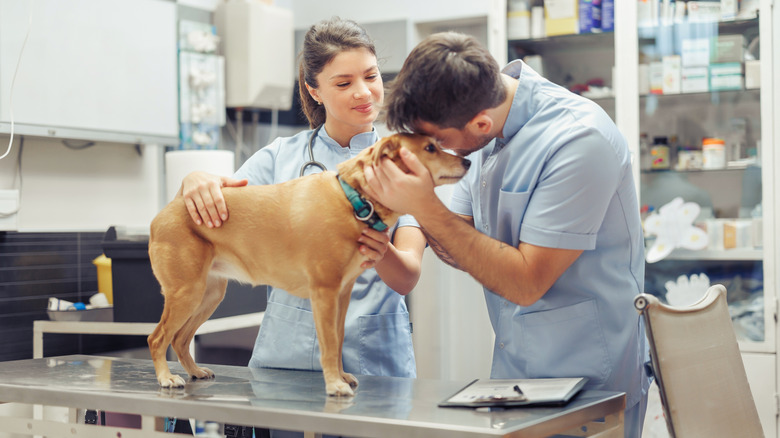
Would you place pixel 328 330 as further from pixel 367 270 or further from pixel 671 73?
pixel 671 73

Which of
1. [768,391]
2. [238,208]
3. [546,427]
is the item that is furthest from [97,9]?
[768,391]

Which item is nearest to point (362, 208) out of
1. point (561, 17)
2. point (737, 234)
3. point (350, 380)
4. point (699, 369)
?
point (350, 380)

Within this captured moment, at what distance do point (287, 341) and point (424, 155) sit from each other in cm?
60

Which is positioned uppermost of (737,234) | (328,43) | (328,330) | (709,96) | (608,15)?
(608,15)

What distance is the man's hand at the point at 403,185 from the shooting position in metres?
1.32

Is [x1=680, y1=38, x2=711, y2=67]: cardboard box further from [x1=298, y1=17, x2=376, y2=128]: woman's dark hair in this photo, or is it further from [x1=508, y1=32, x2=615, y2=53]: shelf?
[x1=298, y1=17, x2=376, y2=128]: woman's dark hair

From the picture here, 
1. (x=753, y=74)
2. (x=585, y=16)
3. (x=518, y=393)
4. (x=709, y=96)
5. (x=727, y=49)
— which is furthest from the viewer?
(x=585, y=16)

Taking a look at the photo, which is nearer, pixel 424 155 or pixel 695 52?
pixel 424 155

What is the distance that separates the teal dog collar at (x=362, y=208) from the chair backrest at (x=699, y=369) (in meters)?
0.48

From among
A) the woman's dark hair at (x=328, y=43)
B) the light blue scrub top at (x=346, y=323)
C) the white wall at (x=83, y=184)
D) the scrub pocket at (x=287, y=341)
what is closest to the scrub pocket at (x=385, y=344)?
the light blue scrub top at (x=346, y=323)

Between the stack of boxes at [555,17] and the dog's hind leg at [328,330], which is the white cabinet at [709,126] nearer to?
the stack of boxes at [555,17]

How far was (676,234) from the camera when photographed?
3.49 metres

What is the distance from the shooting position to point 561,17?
3.65 metres

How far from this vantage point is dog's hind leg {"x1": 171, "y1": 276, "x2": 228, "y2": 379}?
5.12 feet
